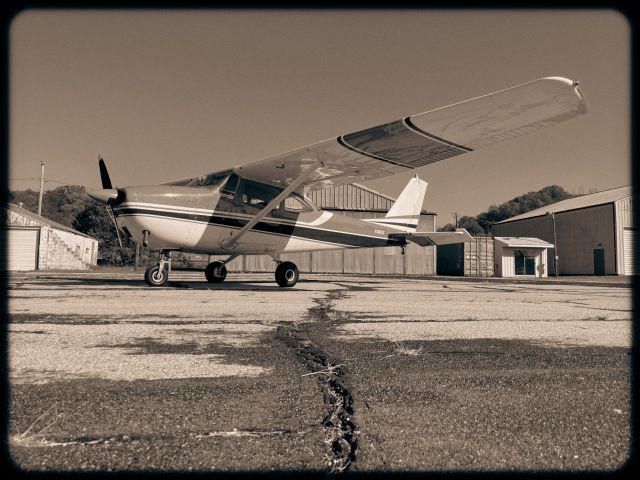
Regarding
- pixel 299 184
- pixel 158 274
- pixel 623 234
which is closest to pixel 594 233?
pixel 623 234

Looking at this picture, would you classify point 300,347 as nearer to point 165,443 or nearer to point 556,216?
point 165,443

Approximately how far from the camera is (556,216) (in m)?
39.6

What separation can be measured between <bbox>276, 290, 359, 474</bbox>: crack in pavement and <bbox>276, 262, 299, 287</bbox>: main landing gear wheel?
6326mm

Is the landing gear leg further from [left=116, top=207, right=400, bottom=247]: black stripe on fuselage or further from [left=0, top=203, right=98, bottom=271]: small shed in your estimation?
[left=0, top=203, right=98, bottom=271]: small shed

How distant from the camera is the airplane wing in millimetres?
6797

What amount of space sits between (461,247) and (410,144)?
1158 inches

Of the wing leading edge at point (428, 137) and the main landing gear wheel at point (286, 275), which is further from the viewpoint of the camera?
the main landing gear wheel at point (286, 275)

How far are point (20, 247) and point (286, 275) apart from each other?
2578 centimetres

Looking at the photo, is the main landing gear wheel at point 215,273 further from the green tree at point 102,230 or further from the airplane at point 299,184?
the green tree at point 102,230

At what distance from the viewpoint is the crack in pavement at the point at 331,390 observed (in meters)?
1.47

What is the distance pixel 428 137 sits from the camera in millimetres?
8852

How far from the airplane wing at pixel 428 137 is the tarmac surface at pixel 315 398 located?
4.05m

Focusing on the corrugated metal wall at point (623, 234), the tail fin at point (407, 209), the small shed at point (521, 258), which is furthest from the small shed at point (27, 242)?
the corrugated metal wall at point (623, 234)

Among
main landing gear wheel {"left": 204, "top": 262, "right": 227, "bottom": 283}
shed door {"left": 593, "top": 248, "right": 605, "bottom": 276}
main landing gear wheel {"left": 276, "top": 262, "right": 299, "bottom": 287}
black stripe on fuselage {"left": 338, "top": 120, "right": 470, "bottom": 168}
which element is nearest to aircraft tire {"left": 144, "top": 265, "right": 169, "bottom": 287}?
main landing gear wheel {"left": 204, "top": 262, "right": 227, "bottom": 283}
